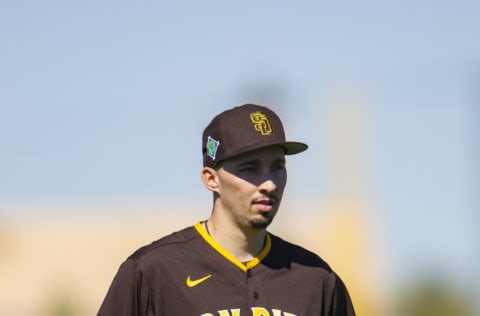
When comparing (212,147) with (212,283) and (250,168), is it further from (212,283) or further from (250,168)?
(212,283)

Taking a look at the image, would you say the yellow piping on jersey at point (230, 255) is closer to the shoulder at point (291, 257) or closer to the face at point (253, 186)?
the shoulder at point (291, 257)

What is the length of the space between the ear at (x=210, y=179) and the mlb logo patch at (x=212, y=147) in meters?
0.07

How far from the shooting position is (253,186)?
901 cm

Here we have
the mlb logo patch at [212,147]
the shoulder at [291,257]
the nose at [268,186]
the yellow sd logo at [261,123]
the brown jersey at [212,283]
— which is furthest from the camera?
the shoulder at [291,257]

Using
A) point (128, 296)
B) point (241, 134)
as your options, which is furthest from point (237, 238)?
point (128, 296)

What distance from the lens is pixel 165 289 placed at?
9.09m

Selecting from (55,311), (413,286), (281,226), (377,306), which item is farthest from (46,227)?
(281,226)

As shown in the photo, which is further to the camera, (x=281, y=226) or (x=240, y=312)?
(x=281, y=226)

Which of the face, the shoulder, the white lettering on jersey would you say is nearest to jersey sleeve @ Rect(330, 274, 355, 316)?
the shoulder

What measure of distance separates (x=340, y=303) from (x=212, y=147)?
1.07 m

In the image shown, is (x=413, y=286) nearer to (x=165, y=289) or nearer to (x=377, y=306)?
(x=377, y=306)

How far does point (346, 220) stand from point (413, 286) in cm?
2462

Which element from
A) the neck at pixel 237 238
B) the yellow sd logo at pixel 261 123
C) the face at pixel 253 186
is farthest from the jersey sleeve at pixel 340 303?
the yellow sd logo at pixel 261 123

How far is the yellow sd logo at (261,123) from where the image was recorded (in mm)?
9156
